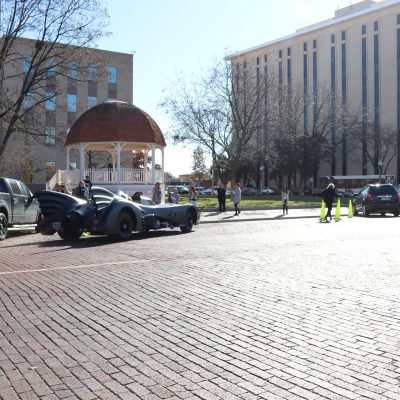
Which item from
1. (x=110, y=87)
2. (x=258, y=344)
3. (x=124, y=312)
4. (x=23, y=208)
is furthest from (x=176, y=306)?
(x=110, y=87)

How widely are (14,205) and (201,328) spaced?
12.4 m

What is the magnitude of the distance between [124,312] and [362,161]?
272 ft

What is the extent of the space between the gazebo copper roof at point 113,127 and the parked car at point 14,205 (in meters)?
11.8

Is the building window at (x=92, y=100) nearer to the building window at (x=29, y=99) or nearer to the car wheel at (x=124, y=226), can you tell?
the building window at (x=29, y=99)

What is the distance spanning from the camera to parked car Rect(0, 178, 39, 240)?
15531 mm

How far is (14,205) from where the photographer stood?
1622 cm

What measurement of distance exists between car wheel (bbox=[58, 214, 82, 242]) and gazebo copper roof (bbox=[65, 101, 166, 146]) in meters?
14.5

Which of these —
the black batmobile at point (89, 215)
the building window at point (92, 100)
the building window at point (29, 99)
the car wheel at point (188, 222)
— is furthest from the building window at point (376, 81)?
the black batmobile at point (89, 215)

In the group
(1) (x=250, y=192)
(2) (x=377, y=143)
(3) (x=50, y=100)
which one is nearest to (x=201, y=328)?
(3) (x=50, y=100)

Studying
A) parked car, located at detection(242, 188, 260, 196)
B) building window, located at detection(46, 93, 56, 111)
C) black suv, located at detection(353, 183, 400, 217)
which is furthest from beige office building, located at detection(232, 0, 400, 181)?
black suv, located at detection(353, 183, 400, 217)

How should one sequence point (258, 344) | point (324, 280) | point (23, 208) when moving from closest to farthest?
point (258, 344) → point (324, 280) → point (23, 208)

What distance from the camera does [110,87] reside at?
63.7 metres

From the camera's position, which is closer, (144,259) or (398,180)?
(144,259)

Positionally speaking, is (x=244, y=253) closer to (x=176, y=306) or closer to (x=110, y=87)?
(x=176, y=306)
